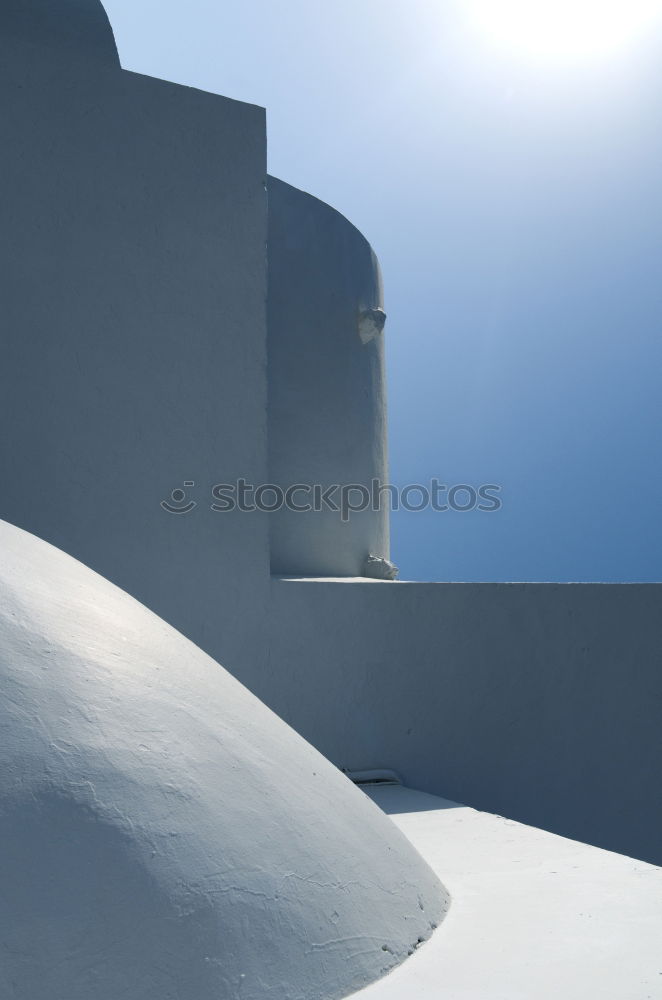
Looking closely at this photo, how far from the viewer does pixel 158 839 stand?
200cm

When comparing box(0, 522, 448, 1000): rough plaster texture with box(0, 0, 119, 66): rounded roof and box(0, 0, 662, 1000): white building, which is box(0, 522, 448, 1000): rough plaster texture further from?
box(0, 0, 119, 66): rounded roof

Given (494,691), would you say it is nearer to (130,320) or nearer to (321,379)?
(130,320)

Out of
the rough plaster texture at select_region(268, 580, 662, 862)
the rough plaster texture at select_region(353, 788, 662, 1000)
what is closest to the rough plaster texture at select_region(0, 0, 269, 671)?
the rough plaster texture at select_region(268, 580, 662, 862)

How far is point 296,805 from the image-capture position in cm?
241

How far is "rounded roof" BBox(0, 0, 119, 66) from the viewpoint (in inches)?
213

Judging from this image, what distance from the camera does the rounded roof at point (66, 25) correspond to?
5.41 m

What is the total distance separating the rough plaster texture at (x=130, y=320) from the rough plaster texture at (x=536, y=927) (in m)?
2.36

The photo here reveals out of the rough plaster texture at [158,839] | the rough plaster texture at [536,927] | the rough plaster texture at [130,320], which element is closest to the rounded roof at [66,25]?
the rough plaster texture at [130,320]

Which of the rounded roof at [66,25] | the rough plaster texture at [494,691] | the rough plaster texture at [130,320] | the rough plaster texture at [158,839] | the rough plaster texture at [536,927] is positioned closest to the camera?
the rough plaster texture at [158,839]

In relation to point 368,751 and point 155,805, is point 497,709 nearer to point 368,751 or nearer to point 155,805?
point 368,751

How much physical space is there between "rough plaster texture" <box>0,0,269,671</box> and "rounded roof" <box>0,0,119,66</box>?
0.01m

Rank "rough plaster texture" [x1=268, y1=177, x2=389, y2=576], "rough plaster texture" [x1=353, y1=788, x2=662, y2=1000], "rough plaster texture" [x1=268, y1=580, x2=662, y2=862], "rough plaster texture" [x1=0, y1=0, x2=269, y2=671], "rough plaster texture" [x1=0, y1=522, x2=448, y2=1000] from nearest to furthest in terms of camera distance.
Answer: "rough plaster texture" [x1=0, y1=522, x2=448, y2=1000] → "rough plaster texture" [x1=353, y1=788, x2=662, y2=1000] → "rough plaster texture" [x1=0, y1=0, x2=269, y2=671] → "rough plaster texture" [x1=268, y1=580, x2=662, y2=862] → "rough plaster texture" [x1=268, y1=177, x2=389, y2=576]

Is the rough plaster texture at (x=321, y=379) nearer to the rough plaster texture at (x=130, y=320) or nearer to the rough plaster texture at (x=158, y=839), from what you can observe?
the rough plaster texture at (x=130, y=320)

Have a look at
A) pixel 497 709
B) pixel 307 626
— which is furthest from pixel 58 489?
pixel 497 709
